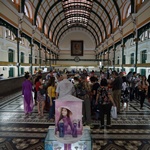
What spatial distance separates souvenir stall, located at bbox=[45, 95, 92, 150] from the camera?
2248 mm

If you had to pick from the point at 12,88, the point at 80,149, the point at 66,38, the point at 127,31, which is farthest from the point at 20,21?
the point at 66,38

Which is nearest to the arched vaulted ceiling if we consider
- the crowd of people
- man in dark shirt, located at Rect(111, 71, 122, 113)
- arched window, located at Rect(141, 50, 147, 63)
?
arched window, located at Rect(141, 50, 147, 63)

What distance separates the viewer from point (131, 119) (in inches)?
229

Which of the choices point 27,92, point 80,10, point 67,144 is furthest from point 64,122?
point 80,10

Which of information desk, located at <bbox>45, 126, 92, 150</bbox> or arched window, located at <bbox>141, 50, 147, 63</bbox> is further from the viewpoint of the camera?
arched window, located at <bbox>141, 50, 147, 63</bbox>

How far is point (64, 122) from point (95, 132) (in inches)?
103

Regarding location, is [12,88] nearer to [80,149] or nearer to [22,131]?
[22,131]

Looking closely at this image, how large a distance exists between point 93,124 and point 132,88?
445 centimetres

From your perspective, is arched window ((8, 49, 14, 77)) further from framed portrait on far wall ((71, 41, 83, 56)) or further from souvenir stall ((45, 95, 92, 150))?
framed portrait on far wall ((71, 41, 83, 56))

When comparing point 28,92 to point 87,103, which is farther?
point 28,92

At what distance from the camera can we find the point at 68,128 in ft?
7.64

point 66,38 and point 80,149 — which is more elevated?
point 66,38

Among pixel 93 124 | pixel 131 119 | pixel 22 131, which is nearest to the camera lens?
pixel 22 131

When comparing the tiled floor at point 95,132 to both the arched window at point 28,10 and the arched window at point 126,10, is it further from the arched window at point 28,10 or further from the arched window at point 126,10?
the arched window at point 28,10
